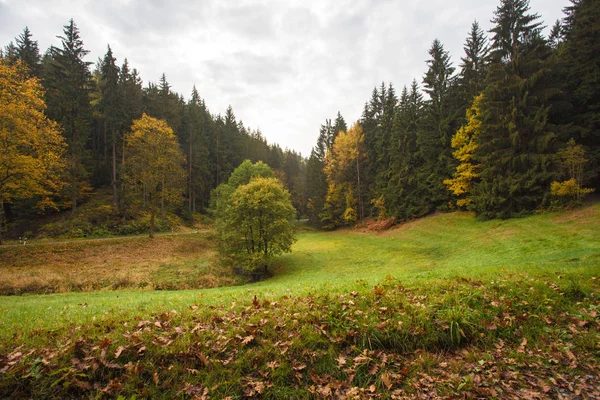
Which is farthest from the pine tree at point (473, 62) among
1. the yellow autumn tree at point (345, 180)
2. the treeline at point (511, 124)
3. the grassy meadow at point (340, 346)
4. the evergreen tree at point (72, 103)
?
the evergreen tree at point (72, 103)

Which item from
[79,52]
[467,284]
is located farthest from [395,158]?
[79,52]

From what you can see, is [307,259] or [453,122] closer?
[307,259]

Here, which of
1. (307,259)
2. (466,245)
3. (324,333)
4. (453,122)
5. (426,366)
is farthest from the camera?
(453,122)

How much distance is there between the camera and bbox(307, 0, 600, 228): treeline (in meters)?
21.0

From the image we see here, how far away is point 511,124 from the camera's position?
22.3 meters

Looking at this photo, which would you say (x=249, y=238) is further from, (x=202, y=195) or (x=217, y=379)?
(x=202, y=195)

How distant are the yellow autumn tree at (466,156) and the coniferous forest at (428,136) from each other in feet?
0.43

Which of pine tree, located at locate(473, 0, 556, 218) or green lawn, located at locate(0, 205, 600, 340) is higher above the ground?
pine tree, located at locate(473, 0, 556, 218)

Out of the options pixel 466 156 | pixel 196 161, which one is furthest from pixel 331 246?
pixel 196 161

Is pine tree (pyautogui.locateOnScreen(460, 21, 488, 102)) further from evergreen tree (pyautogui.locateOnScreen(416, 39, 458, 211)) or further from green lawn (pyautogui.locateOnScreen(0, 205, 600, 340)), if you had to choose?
green lawn (pyautogui.locateOnScreen(0, 205, 600, 340))

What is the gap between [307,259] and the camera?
24750 mm

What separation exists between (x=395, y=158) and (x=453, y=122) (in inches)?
352

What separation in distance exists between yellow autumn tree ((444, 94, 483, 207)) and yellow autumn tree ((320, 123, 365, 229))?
17704 mm

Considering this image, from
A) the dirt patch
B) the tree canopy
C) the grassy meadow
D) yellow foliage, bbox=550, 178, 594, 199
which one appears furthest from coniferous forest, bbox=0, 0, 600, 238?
the grassy meadow
